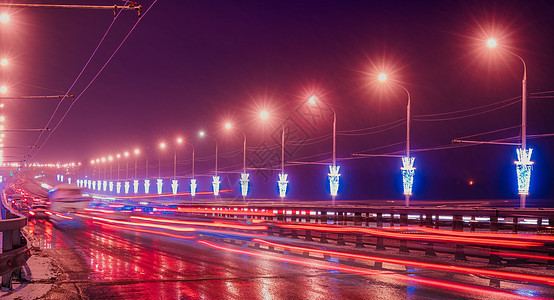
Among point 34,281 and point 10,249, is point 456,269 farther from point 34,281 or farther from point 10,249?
point 10,249

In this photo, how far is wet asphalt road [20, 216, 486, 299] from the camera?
10.7 metres

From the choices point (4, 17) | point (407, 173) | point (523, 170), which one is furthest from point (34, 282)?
point (407, 173)

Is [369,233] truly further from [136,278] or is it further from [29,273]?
[29,273]

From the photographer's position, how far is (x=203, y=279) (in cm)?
1270

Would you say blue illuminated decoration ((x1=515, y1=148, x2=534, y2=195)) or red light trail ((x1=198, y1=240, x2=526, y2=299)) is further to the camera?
blue illuminated decoration ((x1=515, y1=148, x2=534, y2=195))

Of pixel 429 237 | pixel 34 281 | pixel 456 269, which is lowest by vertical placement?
pixel 456 269

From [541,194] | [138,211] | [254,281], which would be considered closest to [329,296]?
[254,281]

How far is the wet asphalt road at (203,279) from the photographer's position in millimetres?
10719

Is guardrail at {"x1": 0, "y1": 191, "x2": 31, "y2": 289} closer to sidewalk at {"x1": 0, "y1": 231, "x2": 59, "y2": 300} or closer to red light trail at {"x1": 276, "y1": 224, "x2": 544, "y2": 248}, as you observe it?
sidewalk at {"x1": 0, "y1": 231, "x2": 59, "y2": 300}

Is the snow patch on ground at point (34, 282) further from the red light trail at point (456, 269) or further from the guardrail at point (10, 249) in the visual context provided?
the red light trail at point (456, 269)

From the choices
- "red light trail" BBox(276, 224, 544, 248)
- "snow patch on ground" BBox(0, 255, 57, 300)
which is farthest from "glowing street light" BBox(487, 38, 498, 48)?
"snow patch on ground" BBox(0, 255, 57, 300)

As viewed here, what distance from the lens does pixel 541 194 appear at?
121812 millimetres

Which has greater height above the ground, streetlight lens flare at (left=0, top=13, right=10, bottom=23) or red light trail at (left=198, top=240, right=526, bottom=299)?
streetlight lens flare at (left=0, top=13, right=10, bottom=23)

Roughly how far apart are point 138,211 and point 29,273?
35.9 metres
